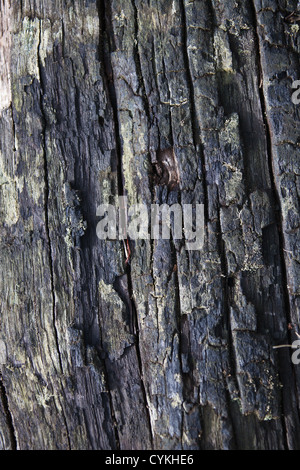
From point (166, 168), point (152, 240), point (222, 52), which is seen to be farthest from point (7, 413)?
point (222, 52)

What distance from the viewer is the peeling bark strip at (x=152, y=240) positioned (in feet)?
6.34

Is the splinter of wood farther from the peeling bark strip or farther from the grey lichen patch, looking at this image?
the grey lichen patch

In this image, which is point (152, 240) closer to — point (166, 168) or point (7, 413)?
point (166, 168)

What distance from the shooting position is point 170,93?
2006 millimetres

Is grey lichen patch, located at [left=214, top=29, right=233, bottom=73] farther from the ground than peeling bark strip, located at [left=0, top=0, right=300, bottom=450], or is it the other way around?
grey lichen patch, located at [left=214, top=29, right=233, bottom=73]

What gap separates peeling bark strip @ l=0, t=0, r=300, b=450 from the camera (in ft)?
6.34

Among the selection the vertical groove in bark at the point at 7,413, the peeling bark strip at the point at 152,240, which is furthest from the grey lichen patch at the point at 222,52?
the vertical groove in bark at the point at 7,413

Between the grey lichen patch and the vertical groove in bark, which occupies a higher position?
the grey lichen patch

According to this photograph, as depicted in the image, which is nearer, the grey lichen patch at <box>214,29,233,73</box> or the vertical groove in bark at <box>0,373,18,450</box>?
the grey lichen patch at <box>214,29,233,73</box>

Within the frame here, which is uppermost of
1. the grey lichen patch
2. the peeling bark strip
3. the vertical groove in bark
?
the grey lichen patch

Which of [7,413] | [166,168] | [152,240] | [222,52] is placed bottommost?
[7,413]

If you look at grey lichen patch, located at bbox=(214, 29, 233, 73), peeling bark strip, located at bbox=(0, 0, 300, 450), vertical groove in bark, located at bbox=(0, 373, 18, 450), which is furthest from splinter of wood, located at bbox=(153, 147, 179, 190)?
vertical groove in bark, located at bbox=(0, 373, 18, 450)

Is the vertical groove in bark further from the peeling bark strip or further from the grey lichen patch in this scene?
the grey lichen patch

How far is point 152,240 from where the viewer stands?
78.2 inches
